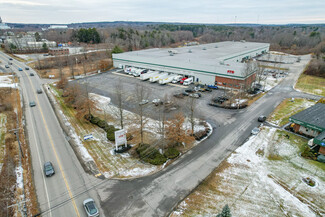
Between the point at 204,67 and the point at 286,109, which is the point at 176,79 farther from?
the point at 286,109

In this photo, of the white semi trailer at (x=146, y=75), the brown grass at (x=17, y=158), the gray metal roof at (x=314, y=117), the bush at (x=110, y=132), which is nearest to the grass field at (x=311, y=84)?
the gray metal roof at (x=314, y=117)

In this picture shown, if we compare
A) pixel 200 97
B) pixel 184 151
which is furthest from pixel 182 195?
pixel 200 97

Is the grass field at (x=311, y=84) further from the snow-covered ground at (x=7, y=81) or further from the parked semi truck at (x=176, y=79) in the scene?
→ the snow-covered ground at (x=7, y=81)

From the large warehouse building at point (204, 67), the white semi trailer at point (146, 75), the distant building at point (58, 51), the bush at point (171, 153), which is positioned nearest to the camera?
the bush at point (171, 153)

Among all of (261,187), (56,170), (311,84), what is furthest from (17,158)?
(311,84)

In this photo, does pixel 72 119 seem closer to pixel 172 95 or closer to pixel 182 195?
pixel 172 95
